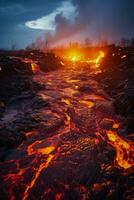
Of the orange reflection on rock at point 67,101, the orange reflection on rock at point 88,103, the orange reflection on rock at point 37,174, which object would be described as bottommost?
the orange reflection on rock at point 37,174

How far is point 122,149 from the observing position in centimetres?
1185

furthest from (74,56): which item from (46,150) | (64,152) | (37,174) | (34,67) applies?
A: (37,174)

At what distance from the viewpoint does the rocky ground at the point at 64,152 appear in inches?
350

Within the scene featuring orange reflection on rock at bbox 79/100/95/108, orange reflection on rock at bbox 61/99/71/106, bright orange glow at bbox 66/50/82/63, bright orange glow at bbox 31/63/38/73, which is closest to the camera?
orange reflection on rock at bbox 79/100/95/108

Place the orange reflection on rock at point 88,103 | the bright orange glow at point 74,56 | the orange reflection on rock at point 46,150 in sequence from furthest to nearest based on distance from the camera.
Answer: the bright orange glow at point 74,56, the orange reflection on rock at point 88,103, the orange reflection on rock at point 46,150

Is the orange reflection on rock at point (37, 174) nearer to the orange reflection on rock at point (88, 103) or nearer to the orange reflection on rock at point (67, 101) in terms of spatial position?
the orange reflection on rock at point (88, 103)

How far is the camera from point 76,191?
28.7ft

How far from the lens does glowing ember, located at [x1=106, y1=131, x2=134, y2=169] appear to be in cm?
1056

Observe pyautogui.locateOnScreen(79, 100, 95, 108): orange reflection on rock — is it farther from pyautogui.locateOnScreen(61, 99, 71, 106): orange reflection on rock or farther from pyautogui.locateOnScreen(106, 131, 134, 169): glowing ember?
pyautogui.locateOnScreen(106, 131, 134, 169): glowing ember

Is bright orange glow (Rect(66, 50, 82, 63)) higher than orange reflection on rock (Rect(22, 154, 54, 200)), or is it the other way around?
bright orange glow (Rect(66, 50, 82, 63))

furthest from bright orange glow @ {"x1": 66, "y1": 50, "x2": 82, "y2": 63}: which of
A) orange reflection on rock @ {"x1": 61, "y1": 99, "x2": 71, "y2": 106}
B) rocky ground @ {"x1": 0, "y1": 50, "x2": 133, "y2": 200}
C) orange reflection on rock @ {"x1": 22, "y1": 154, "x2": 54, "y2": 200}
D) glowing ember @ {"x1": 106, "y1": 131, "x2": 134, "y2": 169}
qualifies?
orange reflection on rock @ {"x1": 22, "y1": 154, "x2": 54, "y2": 200}

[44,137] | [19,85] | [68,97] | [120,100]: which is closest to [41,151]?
[44,137]

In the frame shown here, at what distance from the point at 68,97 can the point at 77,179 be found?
553 inches

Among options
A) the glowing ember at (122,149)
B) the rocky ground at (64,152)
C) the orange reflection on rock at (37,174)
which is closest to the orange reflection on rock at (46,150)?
the rocky ground at (64,152)
